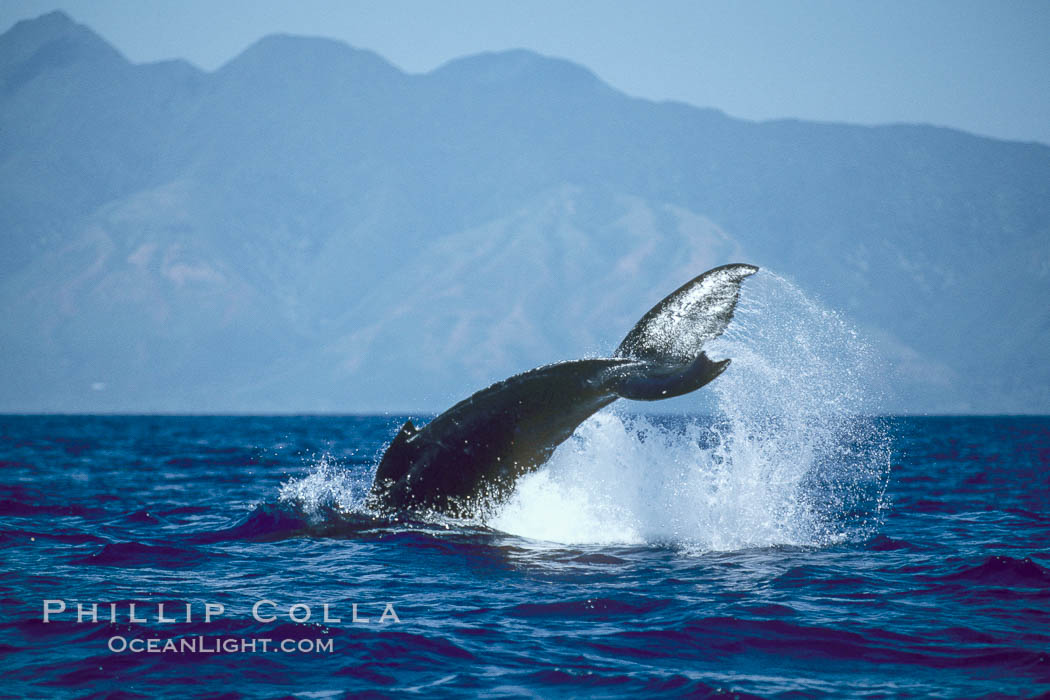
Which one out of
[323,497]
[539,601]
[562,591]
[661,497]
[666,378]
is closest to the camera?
[539,601]

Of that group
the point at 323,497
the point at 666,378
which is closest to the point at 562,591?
the point at 666,378

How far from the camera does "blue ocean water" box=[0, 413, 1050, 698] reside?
242 inches

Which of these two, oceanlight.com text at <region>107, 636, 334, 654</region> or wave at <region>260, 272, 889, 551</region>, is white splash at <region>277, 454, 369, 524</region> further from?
oceanlight.com text at <region>107, 636, 334, 654</region>

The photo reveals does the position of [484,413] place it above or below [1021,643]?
above

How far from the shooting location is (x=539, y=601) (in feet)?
25.6

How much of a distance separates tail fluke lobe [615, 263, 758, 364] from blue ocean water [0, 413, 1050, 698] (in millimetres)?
1840

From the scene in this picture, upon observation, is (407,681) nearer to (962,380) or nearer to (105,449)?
(105,449)

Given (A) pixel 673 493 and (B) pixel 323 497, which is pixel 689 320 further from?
(B) pixel 323 497

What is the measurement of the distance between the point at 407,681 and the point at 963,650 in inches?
138

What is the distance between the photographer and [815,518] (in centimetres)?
1373

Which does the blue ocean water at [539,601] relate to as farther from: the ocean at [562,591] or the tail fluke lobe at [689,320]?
the tail fluke lobe at [689,320]

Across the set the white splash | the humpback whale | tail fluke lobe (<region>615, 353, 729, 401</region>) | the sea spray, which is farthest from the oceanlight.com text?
the white splash

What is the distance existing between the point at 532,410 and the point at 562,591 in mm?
1856

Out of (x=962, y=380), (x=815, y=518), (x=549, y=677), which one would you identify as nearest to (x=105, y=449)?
(x=815, y=518)
